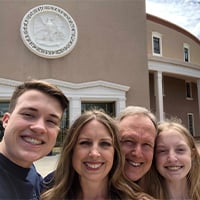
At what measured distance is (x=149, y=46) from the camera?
22500 millimetres

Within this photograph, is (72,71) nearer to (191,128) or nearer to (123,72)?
(123,72)

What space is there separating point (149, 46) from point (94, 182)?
2126cm

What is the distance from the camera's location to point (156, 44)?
2302cm

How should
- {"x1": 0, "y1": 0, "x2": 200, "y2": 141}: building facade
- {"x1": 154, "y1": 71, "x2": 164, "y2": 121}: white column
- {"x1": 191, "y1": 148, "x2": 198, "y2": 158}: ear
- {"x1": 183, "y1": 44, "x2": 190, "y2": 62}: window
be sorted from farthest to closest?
{"x1": 183, "y1": 44, "x2": 190, "y2": 62}: window → {"x1": 154, "y1": 71, "x2": 164, "y2": 121}: white column → {"x1": 0, "y1": 0, "x2": 200, "y2": 141}: building facade → {"x1": 191, "y1": 148, "x2": 198, "y2": 158}: ear

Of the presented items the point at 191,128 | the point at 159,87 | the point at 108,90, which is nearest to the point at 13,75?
the point at 108,90

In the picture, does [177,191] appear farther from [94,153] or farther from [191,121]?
[191,121]

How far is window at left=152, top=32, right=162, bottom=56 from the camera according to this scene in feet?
74.8

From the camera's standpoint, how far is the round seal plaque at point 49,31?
16.0m

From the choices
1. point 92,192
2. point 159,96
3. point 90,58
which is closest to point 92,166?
point 92,192

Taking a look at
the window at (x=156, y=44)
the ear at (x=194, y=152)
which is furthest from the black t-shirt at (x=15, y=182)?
the window at (x=156, y=44)

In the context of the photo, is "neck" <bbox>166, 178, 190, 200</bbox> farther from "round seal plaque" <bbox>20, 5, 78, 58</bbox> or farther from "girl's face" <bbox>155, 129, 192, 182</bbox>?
"round seal plaque" <bbox>20, 5, 78, 58</bbox>

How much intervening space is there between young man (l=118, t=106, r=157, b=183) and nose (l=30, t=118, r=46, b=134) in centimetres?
67

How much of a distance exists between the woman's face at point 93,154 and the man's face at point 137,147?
21 centimetres

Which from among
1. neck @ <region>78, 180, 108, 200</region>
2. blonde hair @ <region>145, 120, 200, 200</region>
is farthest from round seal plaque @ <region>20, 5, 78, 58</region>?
neck @ <region>78, 180, 108, 200</region>
